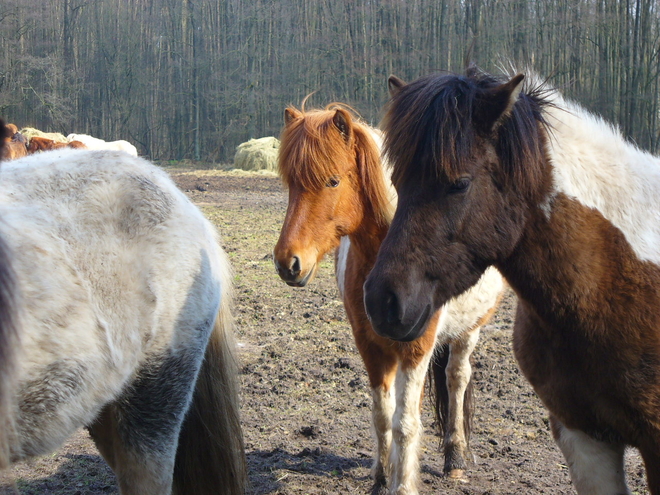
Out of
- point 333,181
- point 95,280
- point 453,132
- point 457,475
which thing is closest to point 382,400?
point 457,475

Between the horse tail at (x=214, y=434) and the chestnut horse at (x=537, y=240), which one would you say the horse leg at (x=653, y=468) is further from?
the horse tail at (x=214, y=434)

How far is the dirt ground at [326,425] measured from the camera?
3.39m

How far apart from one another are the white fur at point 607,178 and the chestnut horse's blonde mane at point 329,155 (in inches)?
45.0

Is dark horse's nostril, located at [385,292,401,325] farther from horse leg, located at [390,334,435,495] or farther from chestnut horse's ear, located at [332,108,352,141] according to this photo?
chestnut horse's ear, located at [332,108,352,141]

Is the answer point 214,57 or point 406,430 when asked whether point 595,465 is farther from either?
point 214,57

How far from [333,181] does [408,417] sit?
4.12 feet

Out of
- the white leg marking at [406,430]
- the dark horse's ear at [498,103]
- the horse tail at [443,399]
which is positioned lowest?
the horse tail at [443,399]

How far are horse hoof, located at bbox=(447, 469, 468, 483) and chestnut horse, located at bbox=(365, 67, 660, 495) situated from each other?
66.6 inches

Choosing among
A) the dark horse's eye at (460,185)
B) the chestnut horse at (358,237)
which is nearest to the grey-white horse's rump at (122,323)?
the chestnut horse at (358,237)

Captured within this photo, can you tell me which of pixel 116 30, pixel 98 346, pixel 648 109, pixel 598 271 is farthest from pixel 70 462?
pixel 116 30

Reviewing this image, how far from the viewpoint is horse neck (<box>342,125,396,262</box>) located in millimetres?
3145

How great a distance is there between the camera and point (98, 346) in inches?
81.0

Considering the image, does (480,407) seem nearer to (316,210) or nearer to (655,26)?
(316,210)

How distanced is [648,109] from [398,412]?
64.8ft
